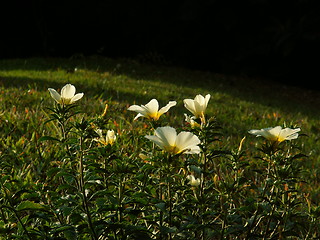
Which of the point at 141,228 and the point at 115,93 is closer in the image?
the point at 141,228

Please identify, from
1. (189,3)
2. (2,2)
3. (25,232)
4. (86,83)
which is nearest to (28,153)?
(25,232)

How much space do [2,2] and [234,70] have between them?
6.72 metres

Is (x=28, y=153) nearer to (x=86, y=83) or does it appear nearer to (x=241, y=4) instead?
(x=86, y=83)

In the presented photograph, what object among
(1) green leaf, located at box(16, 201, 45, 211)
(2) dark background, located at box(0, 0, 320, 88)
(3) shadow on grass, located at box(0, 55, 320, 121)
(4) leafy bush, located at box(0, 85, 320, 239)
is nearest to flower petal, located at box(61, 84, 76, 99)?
(4) leafy bush, located at box(0, 85, 320, 239)

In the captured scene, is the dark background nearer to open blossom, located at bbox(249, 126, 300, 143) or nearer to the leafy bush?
the leafy bush

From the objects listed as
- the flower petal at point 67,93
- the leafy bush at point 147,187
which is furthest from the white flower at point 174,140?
the flower petal at point 67,93

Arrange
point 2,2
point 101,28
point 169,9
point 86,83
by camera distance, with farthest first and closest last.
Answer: point 169,9 < point 101,28 < point 2,2 < point 86,83

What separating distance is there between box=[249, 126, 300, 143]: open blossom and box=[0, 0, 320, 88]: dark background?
1014 centimetres

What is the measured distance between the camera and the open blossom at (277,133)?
123 cm

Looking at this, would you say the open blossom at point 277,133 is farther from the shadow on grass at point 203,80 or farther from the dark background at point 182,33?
the dark background at point 182,33

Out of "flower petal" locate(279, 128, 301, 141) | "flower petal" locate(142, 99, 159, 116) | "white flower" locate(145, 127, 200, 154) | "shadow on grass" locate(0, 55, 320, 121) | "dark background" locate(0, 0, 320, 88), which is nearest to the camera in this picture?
"white flower" locate(145, 127, 200, 154)

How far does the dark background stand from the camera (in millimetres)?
10711

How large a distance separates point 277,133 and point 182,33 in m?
10.9

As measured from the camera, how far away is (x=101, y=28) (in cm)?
1124
